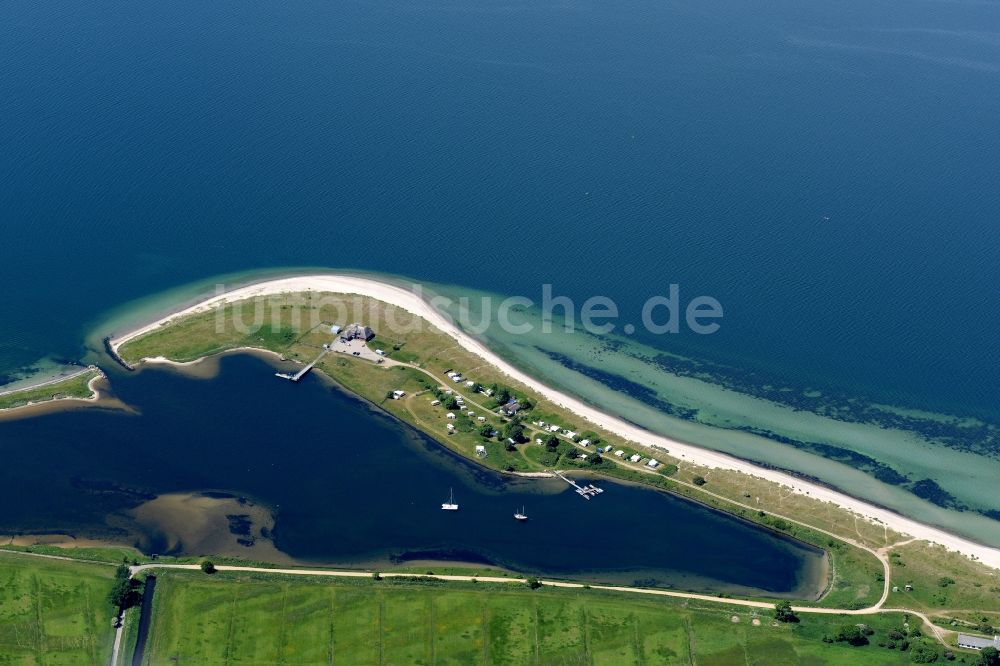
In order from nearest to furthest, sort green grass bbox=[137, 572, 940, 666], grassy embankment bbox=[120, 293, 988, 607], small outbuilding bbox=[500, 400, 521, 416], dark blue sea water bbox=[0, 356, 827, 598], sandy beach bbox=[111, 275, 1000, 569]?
1. green grass bbox=[137, 572, 940, 666]
2. dark blue sea water bbox=[0, 356, 827, 598]
3. grassy embankment bbox=[120, 293, 988, 607]
4. sandy beach bbox=[111, 275, 1000, 569]
5. small outbuilding bbox=[500, 400, 521, 416]

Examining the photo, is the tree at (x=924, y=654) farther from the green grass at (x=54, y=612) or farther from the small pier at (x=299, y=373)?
the small pier at (x=299, y=373)

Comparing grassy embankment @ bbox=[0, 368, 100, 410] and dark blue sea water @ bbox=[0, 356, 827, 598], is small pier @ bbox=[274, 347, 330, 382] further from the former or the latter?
grassy embankment @ bbox=[0, 368, 100, 410]

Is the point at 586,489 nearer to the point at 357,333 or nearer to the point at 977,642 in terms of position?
the point at 357,333

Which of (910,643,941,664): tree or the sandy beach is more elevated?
the sandy beach

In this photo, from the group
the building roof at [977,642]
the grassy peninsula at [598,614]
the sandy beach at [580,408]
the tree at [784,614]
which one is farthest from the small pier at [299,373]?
the building roof at [977,642]

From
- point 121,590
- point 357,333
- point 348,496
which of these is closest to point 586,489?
point 348,496

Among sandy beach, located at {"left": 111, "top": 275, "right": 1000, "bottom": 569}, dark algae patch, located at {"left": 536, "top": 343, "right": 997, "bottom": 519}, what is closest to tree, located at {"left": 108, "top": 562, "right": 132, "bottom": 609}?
sandy beach, located at {"left": 111, "top": 275, "right": 1000, "bottom": 569}

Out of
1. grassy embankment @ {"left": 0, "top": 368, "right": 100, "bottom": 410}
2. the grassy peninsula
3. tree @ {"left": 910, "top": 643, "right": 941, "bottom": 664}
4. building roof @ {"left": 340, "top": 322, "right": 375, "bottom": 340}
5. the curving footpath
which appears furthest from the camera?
building roof @ {"left": 340, "top": 322, "right": 375, "bottom": 340}

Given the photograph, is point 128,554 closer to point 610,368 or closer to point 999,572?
point 610,368
